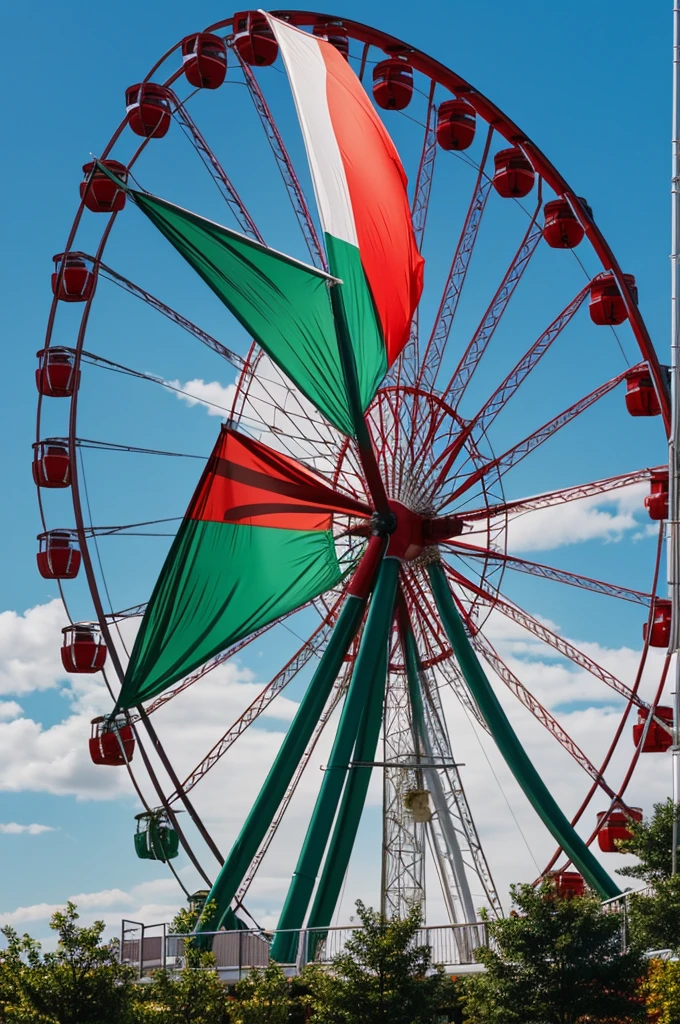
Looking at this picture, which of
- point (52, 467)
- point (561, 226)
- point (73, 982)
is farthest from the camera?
point (561, 226)

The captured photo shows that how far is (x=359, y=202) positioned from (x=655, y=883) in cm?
983

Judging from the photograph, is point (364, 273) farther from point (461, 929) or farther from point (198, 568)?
point (461, 929)

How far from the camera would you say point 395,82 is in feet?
94.5

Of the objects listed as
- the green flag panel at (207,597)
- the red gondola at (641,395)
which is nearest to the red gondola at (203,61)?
the red gondola at (641,395)

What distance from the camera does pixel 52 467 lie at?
26250mm

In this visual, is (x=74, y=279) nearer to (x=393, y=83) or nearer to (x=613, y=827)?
(x=393, y=83)

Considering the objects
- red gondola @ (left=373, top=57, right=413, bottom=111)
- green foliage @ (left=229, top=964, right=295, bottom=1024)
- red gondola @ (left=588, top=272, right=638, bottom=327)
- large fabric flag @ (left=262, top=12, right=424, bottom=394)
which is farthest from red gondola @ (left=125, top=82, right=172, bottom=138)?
green foliage @ (left=229, top=964, right=295, bottom=1024)

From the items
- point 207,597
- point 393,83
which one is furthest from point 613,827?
point 393,83

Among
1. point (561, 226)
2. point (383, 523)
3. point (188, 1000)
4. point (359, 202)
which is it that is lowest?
point (188, 1000)

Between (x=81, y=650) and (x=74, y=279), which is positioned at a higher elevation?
(x=74, y=279)

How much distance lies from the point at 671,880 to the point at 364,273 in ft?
28.7

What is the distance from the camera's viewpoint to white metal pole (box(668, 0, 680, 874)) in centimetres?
Result: 2231

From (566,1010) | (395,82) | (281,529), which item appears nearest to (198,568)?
(281,529)

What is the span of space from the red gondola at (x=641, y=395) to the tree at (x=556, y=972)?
34.4 feet
